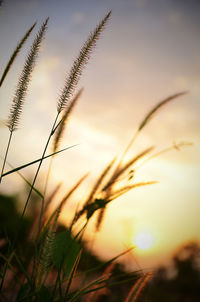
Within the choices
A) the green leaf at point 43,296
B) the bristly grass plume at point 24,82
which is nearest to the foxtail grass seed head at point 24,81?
the bristly grass plume at point 24,82

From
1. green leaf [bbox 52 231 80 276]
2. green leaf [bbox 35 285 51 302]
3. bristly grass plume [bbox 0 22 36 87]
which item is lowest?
green leaf [bbox 35 285 51 302]

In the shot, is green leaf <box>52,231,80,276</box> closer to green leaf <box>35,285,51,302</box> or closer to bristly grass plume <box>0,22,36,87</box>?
green leaf <box>35,285,51,302</box>

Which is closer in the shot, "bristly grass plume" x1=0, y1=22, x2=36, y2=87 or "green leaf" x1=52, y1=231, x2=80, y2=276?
"bristly grass plume" x1=0, y1=22, x2=36, y2=87

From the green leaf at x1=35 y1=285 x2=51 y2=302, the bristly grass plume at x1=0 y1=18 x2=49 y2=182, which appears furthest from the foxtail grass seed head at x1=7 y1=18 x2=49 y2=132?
the green leaf at x1=35 y1=285 x2=51 y2=302

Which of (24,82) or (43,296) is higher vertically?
(24,82)

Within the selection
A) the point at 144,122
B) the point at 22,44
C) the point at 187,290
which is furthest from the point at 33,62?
the point at 187,290

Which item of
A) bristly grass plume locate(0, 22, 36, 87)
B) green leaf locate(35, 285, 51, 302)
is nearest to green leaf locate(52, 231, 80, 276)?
green leaf locate(35, 285, 51, 302)

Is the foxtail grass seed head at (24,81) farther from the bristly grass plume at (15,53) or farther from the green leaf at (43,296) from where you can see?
the green leaf at (43,296)

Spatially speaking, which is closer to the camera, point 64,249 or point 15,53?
point 15,53

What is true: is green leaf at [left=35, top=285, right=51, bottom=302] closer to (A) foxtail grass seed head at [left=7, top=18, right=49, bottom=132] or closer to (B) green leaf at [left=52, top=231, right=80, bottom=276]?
(B) green leaf at [left=52, top=231, right=80, bottom=276]

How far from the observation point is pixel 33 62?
1.07 meters

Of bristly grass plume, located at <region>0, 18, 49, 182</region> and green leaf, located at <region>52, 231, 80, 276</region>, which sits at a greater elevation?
bristly grass plume, located at <region>0, 18, 49, 182</region>

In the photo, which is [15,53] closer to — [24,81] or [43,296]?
[24,81]

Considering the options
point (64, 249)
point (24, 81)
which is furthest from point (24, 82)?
point (64, 249)
